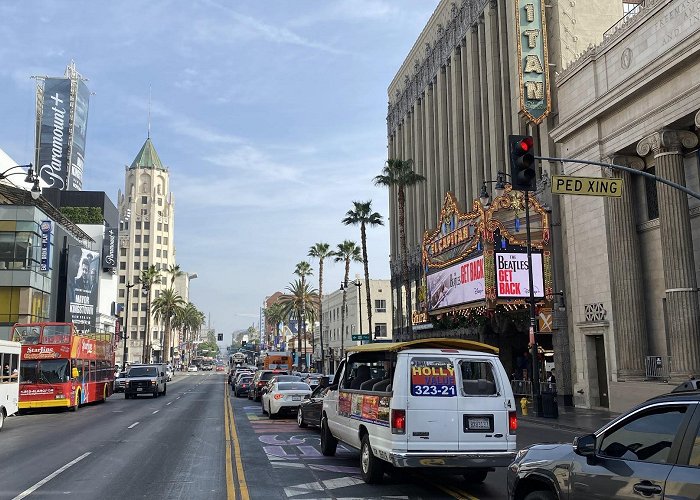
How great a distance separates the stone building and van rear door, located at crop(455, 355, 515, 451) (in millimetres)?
15219

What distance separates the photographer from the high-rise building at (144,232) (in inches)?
5768

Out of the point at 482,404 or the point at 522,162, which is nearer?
the point at 482,404

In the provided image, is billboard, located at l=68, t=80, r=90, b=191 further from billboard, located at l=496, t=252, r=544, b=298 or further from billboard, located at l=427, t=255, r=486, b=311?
billboard, located at l=496, t=252, r=544, b=298

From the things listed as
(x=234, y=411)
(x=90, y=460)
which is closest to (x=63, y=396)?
(x=234, y=411)

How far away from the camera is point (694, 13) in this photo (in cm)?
2183

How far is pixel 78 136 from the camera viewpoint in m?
81.8

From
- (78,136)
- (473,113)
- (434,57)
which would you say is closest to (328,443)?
(473,113)

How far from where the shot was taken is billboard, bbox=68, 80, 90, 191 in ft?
266

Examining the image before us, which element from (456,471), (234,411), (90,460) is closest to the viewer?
(456,471)

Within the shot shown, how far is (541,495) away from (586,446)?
38.8 inches

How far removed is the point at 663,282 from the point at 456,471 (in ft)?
61.3

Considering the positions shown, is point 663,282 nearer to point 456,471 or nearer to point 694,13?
point 694,13

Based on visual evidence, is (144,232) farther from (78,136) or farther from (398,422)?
(398,422)

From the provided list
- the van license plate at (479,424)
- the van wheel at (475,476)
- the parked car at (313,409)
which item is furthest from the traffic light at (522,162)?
the parked car at (313,409)
